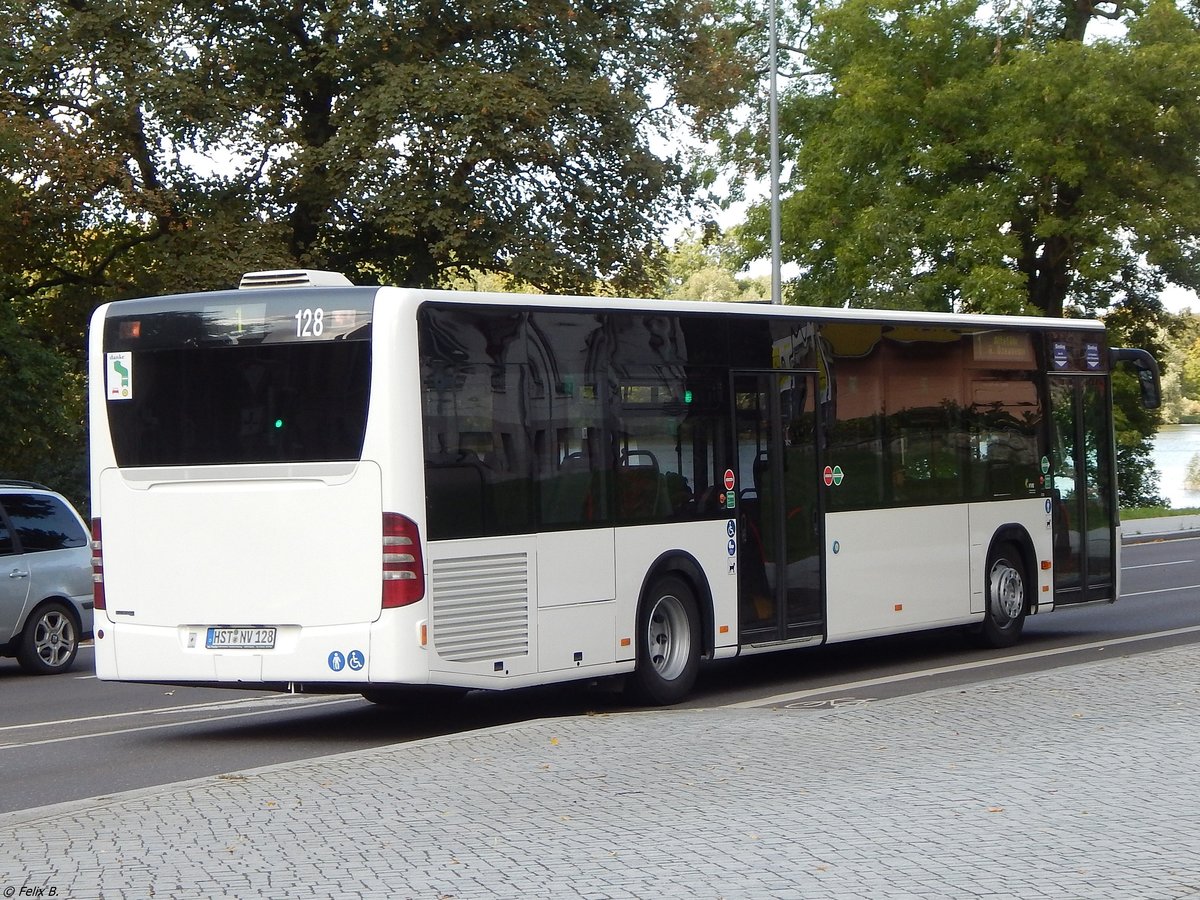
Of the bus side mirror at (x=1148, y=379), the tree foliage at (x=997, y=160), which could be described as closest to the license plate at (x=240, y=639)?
the bus side mirror at (x=1148, y=379)

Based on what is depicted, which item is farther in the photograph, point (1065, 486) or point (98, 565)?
point (1065, 486)

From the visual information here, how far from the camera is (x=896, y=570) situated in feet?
50.0

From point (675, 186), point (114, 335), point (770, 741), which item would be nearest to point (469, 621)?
point (770, 741)

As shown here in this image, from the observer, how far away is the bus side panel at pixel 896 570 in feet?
47.9

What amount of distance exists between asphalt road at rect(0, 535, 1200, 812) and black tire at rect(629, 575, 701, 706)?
10.4 inches

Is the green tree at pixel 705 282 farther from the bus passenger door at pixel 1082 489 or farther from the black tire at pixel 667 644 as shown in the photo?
the black tire at pixel 667 644

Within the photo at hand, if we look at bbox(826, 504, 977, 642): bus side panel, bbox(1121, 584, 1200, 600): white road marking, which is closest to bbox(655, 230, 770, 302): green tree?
bbox(1121, 584, 1200, 600): white road marking

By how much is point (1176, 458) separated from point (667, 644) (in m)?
60.3

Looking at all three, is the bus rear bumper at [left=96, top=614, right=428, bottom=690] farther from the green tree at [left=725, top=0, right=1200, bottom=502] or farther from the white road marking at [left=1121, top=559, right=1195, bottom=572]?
the green tree at [left=725, top=0, right=1200, bottom=502]

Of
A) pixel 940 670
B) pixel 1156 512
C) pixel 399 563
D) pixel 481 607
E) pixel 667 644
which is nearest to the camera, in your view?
pixel 399 563

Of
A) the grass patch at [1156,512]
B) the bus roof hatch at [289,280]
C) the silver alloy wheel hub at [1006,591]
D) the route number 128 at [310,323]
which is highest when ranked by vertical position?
the bus roof hatch at [289,280]

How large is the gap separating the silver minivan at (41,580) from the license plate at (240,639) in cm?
602

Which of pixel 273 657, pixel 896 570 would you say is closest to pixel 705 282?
pixel 896 570

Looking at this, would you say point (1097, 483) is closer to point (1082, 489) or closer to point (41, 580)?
point (1082, 489)
